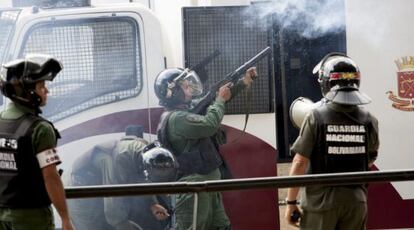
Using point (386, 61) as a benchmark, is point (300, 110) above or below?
below

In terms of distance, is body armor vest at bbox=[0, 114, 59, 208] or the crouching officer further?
the crouching officer

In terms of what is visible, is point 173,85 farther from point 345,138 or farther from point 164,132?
point 345,138

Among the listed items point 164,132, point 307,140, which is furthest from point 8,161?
point 164,132

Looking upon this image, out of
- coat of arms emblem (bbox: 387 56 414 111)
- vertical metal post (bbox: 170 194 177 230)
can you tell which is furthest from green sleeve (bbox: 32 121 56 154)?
coat of arms emblem (bbox: 387 56 414 111)

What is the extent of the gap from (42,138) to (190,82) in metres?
2.14

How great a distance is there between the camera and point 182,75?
609 centimetres

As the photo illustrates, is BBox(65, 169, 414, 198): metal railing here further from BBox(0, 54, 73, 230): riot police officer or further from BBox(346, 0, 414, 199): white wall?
BBox(346, 0, 414, 199): white wall

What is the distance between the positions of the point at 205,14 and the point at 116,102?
91 cm

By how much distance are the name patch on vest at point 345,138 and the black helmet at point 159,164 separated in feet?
4.88

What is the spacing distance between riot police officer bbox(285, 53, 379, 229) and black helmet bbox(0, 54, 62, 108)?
1.42 m

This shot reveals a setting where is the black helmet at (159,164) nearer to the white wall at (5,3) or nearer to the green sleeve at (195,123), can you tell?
the green sleeve at (195,123)

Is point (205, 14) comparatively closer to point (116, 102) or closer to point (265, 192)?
point (116, 102)

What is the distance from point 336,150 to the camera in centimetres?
476

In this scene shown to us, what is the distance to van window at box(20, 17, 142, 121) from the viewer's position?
6.21 m
